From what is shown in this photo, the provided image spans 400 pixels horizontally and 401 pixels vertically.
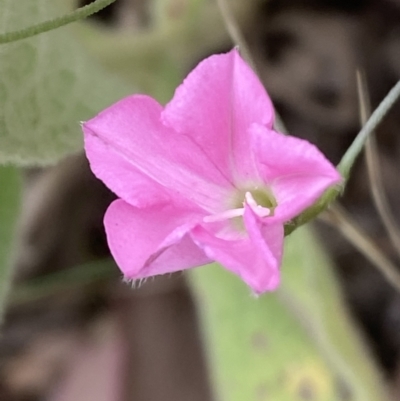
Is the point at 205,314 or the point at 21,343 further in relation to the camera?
the point at 21,343

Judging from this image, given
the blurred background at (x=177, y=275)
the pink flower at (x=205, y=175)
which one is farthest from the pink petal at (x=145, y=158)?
the blurred background at (x=177, y=275)

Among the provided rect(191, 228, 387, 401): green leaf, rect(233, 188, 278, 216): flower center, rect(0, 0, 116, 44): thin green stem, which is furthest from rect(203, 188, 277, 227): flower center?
rect(191, 228, 387, 401): green leaf

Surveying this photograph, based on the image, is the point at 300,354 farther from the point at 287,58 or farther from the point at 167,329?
the point at 287,58

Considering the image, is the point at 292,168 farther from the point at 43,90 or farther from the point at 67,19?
the point at 43,90

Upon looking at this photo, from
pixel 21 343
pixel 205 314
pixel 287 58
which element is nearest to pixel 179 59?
pixel 287 58

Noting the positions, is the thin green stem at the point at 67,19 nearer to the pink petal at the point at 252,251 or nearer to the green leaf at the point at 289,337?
the pink petal at the point at 252,251

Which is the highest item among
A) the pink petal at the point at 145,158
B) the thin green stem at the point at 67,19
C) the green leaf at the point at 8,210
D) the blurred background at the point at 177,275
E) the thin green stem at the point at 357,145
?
the thin green stem at the point at 67,19

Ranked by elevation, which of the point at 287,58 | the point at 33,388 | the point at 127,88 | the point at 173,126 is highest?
the point at 173,126
